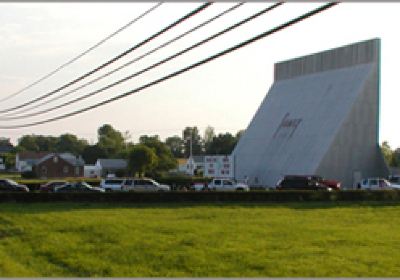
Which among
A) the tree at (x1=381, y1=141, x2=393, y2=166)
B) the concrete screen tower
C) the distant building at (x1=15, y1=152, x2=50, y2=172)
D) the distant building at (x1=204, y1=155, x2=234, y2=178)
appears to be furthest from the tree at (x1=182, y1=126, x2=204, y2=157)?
the distant building at (x1=204, y1=155, x2=234, y2=178)

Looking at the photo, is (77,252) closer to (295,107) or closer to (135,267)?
(135,267)

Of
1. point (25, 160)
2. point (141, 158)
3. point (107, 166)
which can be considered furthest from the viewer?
point (25, 160)

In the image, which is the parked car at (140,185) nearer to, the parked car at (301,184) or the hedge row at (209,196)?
the parked car at (301,184)

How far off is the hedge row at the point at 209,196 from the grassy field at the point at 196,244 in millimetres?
6442

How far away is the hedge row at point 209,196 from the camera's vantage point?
3541 cm

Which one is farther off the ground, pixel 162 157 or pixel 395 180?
pixel 162 157

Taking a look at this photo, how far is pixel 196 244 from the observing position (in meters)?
17.3

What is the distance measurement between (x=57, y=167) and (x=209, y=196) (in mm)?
71332

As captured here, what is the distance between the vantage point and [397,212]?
31672 mm

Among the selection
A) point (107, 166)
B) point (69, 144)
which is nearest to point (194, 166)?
point (107, 166)

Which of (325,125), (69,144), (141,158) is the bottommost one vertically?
(141,158)

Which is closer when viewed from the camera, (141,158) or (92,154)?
(141,158)

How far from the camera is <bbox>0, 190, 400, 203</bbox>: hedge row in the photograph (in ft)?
116

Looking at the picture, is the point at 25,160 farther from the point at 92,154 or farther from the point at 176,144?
the point at 176,144
